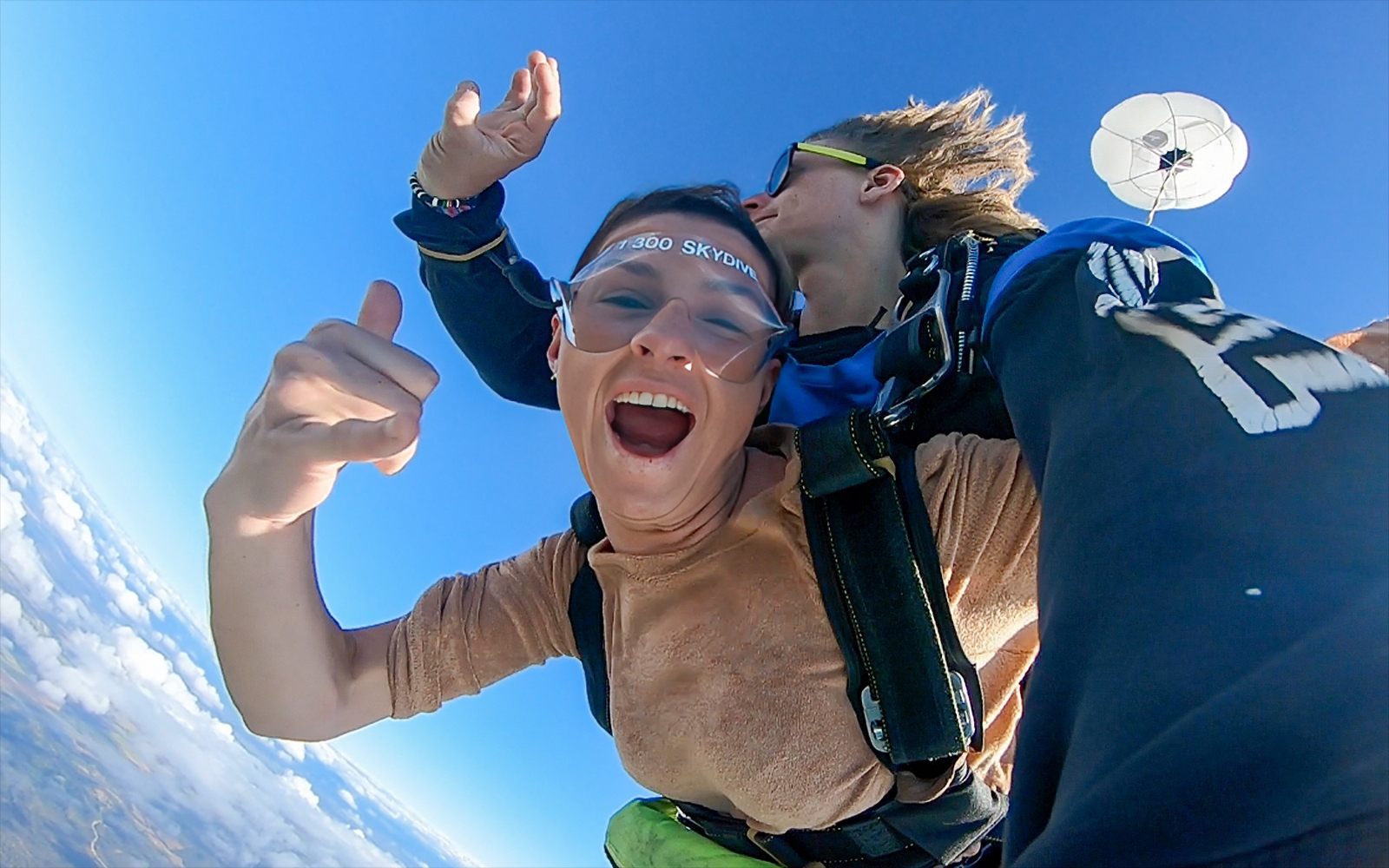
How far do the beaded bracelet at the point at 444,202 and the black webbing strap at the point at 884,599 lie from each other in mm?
1436

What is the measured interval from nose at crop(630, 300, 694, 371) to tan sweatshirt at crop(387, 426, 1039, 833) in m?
0.27

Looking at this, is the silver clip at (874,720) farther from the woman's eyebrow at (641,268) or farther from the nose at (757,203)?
the nose at (757,203)

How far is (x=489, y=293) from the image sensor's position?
2.57 metres

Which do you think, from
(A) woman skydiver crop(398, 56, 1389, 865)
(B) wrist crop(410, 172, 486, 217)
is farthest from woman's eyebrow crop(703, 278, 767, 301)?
(B) wrist crop(410, 172, 486, 217)

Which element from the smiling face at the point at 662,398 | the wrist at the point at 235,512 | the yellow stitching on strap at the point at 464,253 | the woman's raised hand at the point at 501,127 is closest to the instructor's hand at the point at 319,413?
the wrist at the point at 235,512

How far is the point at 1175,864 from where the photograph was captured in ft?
1.54

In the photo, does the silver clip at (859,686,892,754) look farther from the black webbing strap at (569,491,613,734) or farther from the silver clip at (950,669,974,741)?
the black webbing strap at (569,491,613,734)

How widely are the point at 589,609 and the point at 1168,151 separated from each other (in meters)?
5.31

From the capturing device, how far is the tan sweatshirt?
125 centimetres

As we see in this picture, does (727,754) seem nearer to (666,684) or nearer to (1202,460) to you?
(666,684)

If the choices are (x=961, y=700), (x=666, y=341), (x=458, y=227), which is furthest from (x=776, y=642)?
(x=458, y=227)

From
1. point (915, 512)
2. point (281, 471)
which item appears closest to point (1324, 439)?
point (915, 512)

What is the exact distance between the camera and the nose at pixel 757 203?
8.78 ft

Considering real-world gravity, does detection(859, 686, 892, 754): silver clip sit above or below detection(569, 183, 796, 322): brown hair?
below
